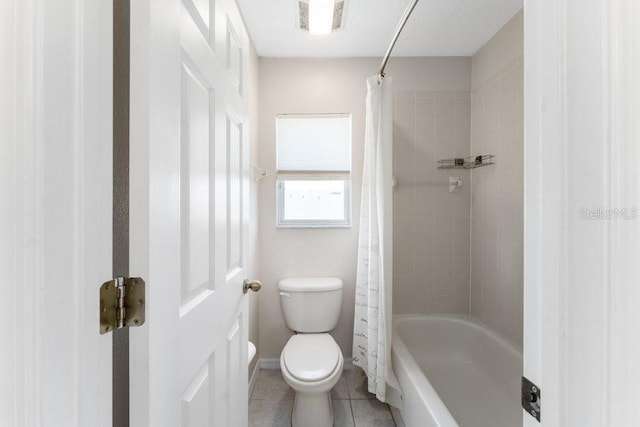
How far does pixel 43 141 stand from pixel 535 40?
0.74m

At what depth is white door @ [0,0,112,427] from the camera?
1.14 ft

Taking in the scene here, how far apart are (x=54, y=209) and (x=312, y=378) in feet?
4.57

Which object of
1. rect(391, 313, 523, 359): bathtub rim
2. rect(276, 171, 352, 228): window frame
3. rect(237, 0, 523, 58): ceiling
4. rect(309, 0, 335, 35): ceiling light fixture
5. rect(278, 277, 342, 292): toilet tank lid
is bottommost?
rect(391, 313, 523, 359): bathtub rim

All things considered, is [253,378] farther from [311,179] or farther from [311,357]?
[311,179]

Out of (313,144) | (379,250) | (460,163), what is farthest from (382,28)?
(379,250)

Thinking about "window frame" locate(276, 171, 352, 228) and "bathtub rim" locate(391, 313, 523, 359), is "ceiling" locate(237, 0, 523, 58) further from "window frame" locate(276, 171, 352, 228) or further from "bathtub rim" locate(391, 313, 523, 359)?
"bathtub rim" locate(391, 313, 523, 359)

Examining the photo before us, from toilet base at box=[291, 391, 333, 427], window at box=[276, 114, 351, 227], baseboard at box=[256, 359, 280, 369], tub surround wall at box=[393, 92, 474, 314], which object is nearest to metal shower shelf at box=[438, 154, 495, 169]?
tub surround wall at box=[393, 92, 474, 314]

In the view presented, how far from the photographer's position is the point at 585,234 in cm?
41

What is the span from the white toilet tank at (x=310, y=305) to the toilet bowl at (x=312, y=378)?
32 centimetres

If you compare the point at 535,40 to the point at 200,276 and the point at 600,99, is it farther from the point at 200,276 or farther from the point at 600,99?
the point at 200,276

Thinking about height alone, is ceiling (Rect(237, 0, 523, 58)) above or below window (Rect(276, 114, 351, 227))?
above

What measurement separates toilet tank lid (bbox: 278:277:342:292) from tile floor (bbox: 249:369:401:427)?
2.13 feet

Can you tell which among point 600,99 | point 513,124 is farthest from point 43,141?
point 513,124

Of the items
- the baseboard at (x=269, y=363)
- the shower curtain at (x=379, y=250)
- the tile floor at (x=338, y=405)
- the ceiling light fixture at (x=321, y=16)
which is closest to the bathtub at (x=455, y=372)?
the shower curtain at (x=379, y=250)
